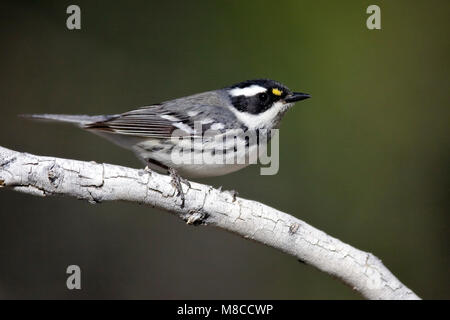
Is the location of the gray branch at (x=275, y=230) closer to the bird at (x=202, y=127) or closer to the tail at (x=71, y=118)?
the bird at (x=202, y=127)

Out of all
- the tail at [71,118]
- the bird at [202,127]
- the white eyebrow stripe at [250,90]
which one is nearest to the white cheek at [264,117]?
the bird at [202,127]

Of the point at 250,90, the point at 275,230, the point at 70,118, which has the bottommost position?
the point at 275,230

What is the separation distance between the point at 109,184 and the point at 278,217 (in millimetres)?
949

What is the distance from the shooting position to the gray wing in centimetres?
398

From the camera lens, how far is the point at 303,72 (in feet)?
19.5

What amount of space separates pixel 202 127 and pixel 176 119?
0.27 meters

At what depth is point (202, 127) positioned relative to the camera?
4.00 m

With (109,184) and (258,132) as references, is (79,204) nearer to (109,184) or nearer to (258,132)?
(258,132)

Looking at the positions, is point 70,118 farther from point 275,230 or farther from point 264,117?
point 275,230

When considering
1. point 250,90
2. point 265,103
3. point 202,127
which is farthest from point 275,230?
point 250,90

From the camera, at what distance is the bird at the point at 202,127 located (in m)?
3.83

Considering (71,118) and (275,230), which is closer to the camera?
(275,230)

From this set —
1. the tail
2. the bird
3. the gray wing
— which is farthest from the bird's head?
the tail

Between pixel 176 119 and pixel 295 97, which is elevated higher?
pixel 295 97
